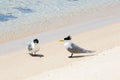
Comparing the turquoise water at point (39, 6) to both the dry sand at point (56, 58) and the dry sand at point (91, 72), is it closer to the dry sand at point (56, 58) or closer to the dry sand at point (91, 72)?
the dry sand at point (56, 58)

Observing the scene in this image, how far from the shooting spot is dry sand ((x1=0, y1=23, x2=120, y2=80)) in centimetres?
877

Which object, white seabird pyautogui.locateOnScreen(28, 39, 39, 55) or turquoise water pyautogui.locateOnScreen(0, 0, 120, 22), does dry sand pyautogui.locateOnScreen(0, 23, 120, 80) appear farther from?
turquoise water pyautogui.locateOnScreen(0, 0, 120, 22)

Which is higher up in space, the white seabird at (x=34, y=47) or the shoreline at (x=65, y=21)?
the shoreline at (x=65, y=21)

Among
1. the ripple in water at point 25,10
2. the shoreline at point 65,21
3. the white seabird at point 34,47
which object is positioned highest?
the ripple in water at point 25,10

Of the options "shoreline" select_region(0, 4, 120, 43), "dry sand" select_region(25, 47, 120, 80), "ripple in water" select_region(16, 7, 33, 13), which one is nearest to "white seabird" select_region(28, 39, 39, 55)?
"dry sand" select_region(25, 47, 120, 80)

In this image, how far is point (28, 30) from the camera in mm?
15992

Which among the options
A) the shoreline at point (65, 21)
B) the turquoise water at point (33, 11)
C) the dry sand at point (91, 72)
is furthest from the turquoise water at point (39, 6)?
the dry sand at point (91, 72)

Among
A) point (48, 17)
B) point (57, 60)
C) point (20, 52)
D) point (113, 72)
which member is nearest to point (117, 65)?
point (113, 72)

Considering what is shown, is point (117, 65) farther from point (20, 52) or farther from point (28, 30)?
point (28, 30)

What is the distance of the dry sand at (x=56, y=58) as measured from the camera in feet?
28.8

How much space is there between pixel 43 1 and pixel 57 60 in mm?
11493

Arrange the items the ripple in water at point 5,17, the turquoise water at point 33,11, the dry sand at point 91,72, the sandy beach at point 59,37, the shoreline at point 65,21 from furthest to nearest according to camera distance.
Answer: the ripple in water at point 5,17 < the turquoise water at point 33,11 < the shoreline at point 65,21 < the sandy beach at point 59,37 < the dry sand at point 91,72

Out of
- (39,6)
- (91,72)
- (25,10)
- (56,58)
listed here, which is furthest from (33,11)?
(91,72)

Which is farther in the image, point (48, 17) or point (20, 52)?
point (48, 17)
